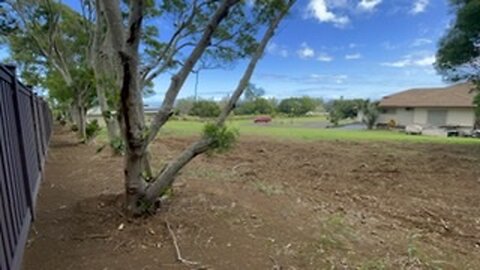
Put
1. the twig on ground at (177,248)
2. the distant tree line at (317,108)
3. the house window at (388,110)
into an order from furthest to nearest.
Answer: the house window at (388,110) → the distant tree line at (317,108) → the twig on ground at (177,248)

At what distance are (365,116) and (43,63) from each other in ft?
77.2

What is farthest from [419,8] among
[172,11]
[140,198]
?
[140,198]

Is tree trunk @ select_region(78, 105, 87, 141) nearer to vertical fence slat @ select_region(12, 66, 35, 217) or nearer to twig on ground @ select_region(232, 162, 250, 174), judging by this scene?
twig on ground @ select_region(232, 162, 250, 174)

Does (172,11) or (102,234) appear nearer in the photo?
(102,234)

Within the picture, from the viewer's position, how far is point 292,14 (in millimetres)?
5121

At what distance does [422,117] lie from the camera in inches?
1102

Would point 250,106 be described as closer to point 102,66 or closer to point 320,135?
point 102,66

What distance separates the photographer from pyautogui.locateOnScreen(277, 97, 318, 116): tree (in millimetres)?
44181

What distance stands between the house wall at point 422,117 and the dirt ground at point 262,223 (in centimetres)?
A: 2186

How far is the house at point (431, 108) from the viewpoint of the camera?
26.0 metres

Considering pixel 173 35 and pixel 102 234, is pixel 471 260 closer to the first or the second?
pixel 102 234

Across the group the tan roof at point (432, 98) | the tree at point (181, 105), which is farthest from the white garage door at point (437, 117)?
the tree at point (181, 105)

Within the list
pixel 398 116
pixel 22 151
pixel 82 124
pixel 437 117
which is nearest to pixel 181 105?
pixel 22 151

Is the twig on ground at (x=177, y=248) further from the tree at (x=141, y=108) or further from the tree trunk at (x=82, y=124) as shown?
the tree trunk at (x=82, y=124)
